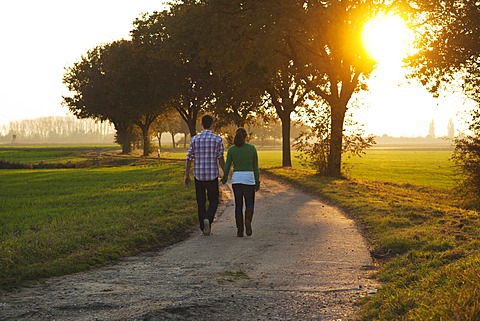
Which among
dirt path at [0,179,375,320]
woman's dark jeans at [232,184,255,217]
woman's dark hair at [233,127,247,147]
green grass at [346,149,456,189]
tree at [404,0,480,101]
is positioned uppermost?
tree at [404,0,480,101]

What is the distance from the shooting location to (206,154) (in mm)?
10938

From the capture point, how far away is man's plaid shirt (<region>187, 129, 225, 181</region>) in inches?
429

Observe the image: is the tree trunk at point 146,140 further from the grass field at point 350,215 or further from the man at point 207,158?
the man at point 207,158

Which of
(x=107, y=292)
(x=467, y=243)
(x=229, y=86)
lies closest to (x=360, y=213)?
(x=467, y=243)

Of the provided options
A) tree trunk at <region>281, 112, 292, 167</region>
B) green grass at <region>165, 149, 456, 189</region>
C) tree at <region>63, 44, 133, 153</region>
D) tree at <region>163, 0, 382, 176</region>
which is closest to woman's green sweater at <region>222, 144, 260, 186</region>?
green grass at <region>165, 149, 456, 189</region>

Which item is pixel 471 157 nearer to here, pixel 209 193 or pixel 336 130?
pixel 336 130

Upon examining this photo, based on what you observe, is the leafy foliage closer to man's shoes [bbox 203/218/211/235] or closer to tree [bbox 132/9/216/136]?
man's shoes [bbox 203/218/211/235]

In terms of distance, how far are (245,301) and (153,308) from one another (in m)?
1.12

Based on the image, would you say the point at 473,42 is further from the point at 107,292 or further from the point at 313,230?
the point at 107,292

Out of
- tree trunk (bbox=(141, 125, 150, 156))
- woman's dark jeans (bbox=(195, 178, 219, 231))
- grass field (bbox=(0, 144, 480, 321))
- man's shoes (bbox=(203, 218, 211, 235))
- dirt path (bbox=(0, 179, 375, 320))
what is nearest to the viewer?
grass field (bbox=(0, 144, 480, 321))

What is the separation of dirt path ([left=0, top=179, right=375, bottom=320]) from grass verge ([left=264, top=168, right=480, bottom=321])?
0.40 metres

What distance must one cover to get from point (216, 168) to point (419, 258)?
441 cm

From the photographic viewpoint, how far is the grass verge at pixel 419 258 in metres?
5.08

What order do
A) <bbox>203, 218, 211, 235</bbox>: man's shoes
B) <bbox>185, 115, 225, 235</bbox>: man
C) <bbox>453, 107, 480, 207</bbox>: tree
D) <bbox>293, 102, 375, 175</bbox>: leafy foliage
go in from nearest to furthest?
<bbox>185, 115, 225, 235</bbox>: man
<bbox>203, 218, 211, 235</bbox>: man's shoes
<bbox>453, 107, 480, 207</bbox>: tree
<bbox>293, 102, 375, 175</bbox>: leafy foliage
